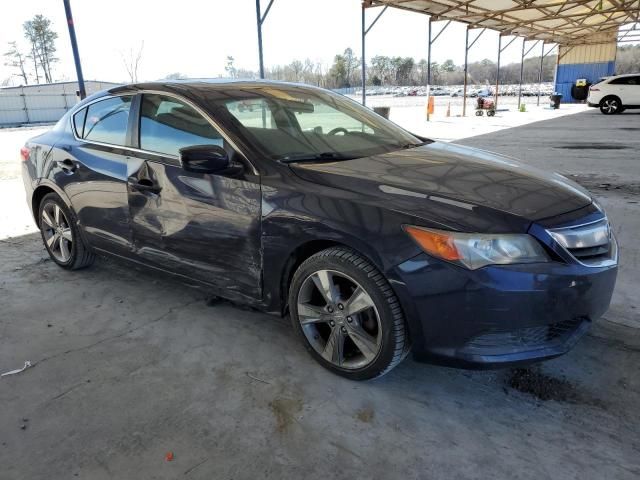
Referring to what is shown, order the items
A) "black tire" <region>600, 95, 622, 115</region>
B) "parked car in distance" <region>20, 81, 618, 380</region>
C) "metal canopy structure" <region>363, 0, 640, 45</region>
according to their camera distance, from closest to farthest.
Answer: "parked car in distance" <region>20, 81, 618, 380</region>
"metal canopy structure" <region>363, 0, 640, 45</region>
"black tire" <region>600, 95, 622, 115</region>

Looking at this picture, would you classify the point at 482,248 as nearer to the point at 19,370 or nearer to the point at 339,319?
the point at 339,319

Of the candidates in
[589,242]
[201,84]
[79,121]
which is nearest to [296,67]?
[79,121]

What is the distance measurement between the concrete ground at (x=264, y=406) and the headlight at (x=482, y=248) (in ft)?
2.48

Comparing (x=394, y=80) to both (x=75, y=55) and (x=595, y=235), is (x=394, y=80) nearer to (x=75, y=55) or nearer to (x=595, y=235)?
(x=75, y=55)

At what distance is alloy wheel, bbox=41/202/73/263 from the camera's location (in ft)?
13.6

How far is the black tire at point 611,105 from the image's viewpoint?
73.4ft

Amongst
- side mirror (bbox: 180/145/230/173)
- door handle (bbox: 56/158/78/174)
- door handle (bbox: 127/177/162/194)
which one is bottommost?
door handle (bbox: 127/177/162/194)

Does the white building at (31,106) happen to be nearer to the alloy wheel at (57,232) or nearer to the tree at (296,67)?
the alloy wheel at (57,232)

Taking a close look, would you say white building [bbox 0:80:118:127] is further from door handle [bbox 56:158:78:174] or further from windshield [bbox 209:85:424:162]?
windshield [bbox 209:85:424:162]

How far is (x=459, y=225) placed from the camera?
2.18m

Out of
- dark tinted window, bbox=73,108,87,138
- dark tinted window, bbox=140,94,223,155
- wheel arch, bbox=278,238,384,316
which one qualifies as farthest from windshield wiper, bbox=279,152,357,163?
dark tinted window, bbox=73,108,87,138

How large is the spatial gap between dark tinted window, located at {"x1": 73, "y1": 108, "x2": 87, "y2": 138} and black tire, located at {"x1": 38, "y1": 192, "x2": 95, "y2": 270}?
0.56 metres

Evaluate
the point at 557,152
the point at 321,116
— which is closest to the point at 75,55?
the point at 321,116

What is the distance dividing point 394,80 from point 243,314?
104683mm
